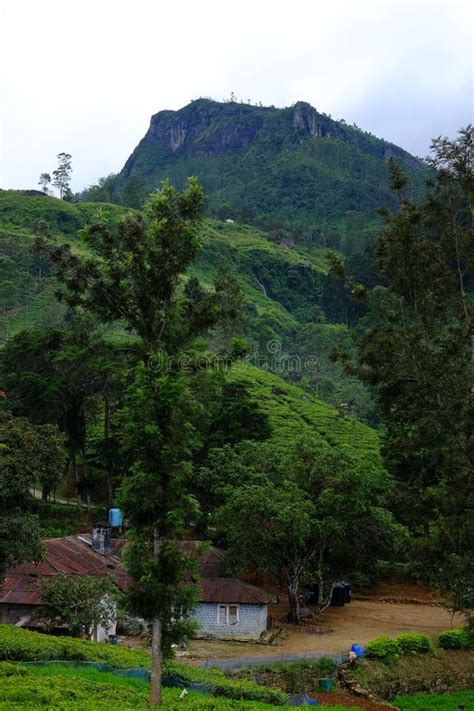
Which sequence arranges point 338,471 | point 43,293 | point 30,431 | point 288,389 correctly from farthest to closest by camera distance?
1. point 43,293
2. point 288,389
3. point 338,471
4. point 30,431

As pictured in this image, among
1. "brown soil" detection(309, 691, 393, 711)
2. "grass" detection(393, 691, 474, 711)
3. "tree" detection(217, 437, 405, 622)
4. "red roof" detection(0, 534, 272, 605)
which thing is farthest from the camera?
"tree" detection(217, 437, 405, 622)

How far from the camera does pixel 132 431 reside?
16.6m

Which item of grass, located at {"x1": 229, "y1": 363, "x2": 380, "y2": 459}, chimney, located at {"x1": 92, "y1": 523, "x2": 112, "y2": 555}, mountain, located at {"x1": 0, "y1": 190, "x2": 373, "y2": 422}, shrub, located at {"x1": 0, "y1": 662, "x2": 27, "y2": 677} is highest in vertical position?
mountain, located at {"x1": 0, "y1": 190, "x2": 373, "y2": 422}

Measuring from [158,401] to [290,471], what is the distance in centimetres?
2121

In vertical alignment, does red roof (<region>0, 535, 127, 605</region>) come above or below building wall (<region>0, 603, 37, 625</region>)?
above

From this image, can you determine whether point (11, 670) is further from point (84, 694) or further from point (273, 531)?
point (273, 531)

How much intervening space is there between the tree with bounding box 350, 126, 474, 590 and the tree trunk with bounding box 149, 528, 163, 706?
670 cm

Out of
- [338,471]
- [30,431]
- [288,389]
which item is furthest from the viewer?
[288,389]

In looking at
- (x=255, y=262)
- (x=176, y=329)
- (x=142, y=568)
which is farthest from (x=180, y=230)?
(x=255, y=262)

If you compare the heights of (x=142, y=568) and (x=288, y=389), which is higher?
(x=288, y=389)

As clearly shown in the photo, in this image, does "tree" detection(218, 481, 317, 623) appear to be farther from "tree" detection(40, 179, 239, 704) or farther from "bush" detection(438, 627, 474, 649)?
"tree" detection(40, 179, 239, 704)

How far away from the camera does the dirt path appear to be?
28.9m

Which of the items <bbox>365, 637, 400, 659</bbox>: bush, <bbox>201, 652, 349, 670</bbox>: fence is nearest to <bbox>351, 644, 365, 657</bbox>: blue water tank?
<bbox>365, 637, 400, 659</bbox>: bush

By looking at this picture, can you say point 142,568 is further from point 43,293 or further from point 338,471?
point 43,293
